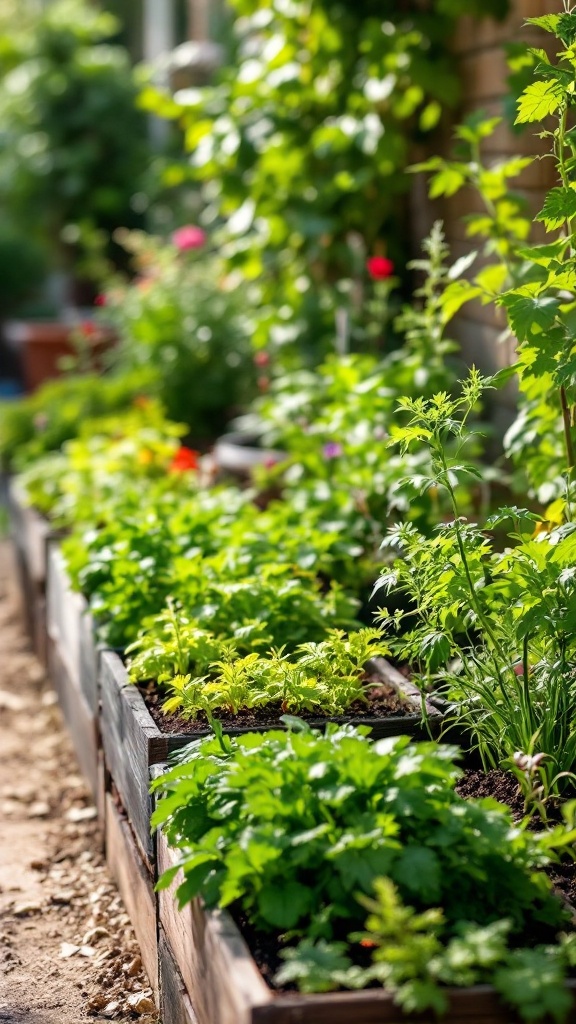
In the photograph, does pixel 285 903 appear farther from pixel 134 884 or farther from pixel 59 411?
pixel 59 411

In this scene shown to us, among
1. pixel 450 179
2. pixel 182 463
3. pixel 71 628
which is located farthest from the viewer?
pixel 182 463

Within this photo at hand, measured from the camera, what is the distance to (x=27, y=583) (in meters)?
5.40

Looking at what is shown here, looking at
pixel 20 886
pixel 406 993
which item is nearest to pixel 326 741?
pixel 406 993

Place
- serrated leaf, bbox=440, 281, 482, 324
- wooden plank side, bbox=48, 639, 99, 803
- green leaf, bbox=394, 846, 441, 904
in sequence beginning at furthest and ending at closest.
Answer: wooden plank side, bbox=48, 639, 99, 803
serrated leaf, bbox=440, 281, 482, 324
green leaf, bbox=394, 846, 441, 904

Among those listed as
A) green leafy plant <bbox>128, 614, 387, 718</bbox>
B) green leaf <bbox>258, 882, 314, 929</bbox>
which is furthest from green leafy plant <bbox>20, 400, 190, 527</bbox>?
green leaf <bbox>258, 882, 314, 929</bbox>

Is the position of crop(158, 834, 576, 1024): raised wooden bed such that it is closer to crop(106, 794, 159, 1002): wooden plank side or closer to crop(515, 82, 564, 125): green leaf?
crop(106, 794, 159, 1002): wooden plank side

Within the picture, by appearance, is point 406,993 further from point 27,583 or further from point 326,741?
point 27,583

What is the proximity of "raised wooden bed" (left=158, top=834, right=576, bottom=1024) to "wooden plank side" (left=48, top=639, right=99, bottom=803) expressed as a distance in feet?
5.07

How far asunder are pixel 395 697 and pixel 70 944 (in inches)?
35.5

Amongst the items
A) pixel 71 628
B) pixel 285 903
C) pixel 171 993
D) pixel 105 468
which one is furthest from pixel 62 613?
pixel 285 903

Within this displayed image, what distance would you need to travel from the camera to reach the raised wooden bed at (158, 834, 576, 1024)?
1.67 metres

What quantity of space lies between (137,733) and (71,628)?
1.27 meters

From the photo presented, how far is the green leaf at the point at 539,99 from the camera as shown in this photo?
2193 millimetres

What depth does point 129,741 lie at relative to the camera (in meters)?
2.78
